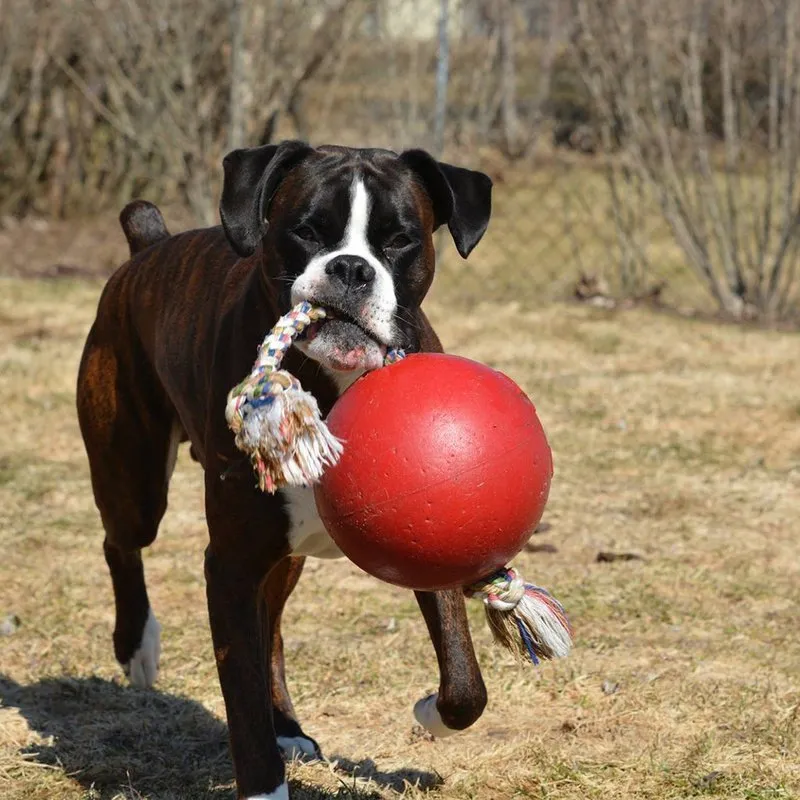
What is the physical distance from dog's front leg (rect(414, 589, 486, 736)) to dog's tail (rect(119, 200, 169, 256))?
1917 millimetres

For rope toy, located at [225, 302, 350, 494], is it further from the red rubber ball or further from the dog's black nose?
the dog's black nose

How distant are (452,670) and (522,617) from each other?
1.12ft

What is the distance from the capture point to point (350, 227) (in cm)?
327

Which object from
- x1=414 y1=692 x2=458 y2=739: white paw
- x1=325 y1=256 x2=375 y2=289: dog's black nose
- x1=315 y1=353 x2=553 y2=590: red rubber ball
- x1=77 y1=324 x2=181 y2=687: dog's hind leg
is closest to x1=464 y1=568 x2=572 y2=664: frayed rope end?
x1=315 y1=353 x2=553 y2=590: red rubber ball

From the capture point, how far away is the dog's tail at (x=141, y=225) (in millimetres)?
4934

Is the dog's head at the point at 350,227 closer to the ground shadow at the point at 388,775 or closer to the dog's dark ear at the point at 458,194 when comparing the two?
the dog's dark ear at the point at 458,194

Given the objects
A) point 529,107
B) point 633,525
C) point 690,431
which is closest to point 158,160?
point 529,107

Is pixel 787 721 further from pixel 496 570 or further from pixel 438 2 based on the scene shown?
pixel 438 2

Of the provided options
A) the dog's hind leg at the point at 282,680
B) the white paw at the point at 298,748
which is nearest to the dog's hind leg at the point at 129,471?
the dog's hind leg at the point at 282,680

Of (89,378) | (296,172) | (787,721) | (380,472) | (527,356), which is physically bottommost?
(527,356)

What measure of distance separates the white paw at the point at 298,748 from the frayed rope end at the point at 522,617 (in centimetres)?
90

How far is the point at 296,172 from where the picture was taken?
11.6ft

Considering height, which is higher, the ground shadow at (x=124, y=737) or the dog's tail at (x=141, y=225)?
the dog's tail at (x=141, y=225)

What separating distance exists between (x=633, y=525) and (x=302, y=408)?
3.54 metres
